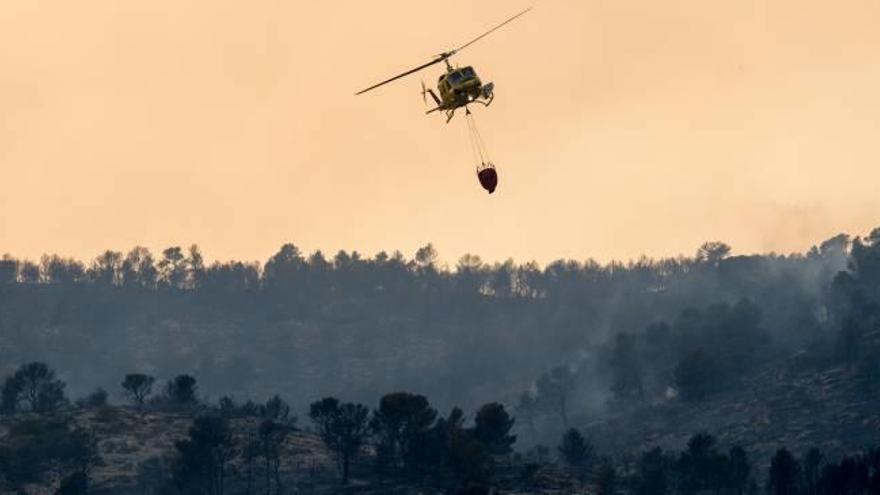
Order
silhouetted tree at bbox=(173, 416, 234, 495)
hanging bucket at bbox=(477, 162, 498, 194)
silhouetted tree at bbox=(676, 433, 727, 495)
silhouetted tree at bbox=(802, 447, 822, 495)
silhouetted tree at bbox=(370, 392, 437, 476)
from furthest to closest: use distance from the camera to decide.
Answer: silhouetted tree at bbox=(370, 392, 437, 476)
silhouetted tree at bbox=(676, 433, 727, 495)
silhouetted tree at bbox=(173, 416, 234, 495)
silhouetted tree at bbox=(802, 447, 822, 495)
hanging bucket at bbox=(477, 162, 498, 194)

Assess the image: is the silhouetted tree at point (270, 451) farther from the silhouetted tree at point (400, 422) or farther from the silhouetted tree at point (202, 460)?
the silhouetted tree at point (400, 422)

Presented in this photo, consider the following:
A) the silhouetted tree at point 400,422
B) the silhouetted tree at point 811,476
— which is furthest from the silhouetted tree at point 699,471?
the silhouetted tree at point 400,422

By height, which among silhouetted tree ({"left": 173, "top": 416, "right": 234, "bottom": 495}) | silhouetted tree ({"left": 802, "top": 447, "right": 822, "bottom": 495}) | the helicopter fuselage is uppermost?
the helicopter fuselage

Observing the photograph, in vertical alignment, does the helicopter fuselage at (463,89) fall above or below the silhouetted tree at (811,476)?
above

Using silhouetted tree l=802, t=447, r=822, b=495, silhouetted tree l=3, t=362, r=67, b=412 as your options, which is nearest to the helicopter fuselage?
silhouetted tree l=802, t=447, r=822, b=495

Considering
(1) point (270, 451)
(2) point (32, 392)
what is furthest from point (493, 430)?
(2) point (32, 392)

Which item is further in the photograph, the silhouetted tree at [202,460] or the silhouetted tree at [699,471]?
→ the silhouetted tree at [699,471]

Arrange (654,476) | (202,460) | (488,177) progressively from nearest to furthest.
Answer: (488,177) < (654,476) < (202,460)

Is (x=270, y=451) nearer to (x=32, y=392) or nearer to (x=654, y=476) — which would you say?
(x=32, y=392)

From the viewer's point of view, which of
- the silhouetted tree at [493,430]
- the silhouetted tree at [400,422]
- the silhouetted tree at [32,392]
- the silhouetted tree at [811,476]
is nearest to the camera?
the silhouetted tree at [811,476]

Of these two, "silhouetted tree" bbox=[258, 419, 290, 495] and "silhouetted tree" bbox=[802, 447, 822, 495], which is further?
"silhouetted tree" bbox=[258, 419, 290, 495]

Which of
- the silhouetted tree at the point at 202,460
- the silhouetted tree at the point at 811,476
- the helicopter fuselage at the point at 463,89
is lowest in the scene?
the silhouetted tree at the point at 811,476

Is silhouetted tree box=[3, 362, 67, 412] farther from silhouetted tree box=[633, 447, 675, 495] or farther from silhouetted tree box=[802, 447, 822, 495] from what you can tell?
silhouetted tree box=[802, 447, 822, 495]

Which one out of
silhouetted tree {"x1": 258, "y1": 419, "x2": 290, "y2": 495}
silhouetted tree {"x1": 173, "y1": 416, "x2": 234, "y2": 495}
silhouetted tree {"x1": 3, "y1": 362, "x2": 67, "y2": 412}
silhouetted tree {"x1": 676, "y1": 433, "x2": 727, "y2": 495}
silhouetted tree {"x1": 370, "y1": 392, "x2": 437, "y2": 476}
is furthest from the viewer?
silhouetted tree {"x1": 3, "y1": 362, "x2": 67, "y2": 412}
